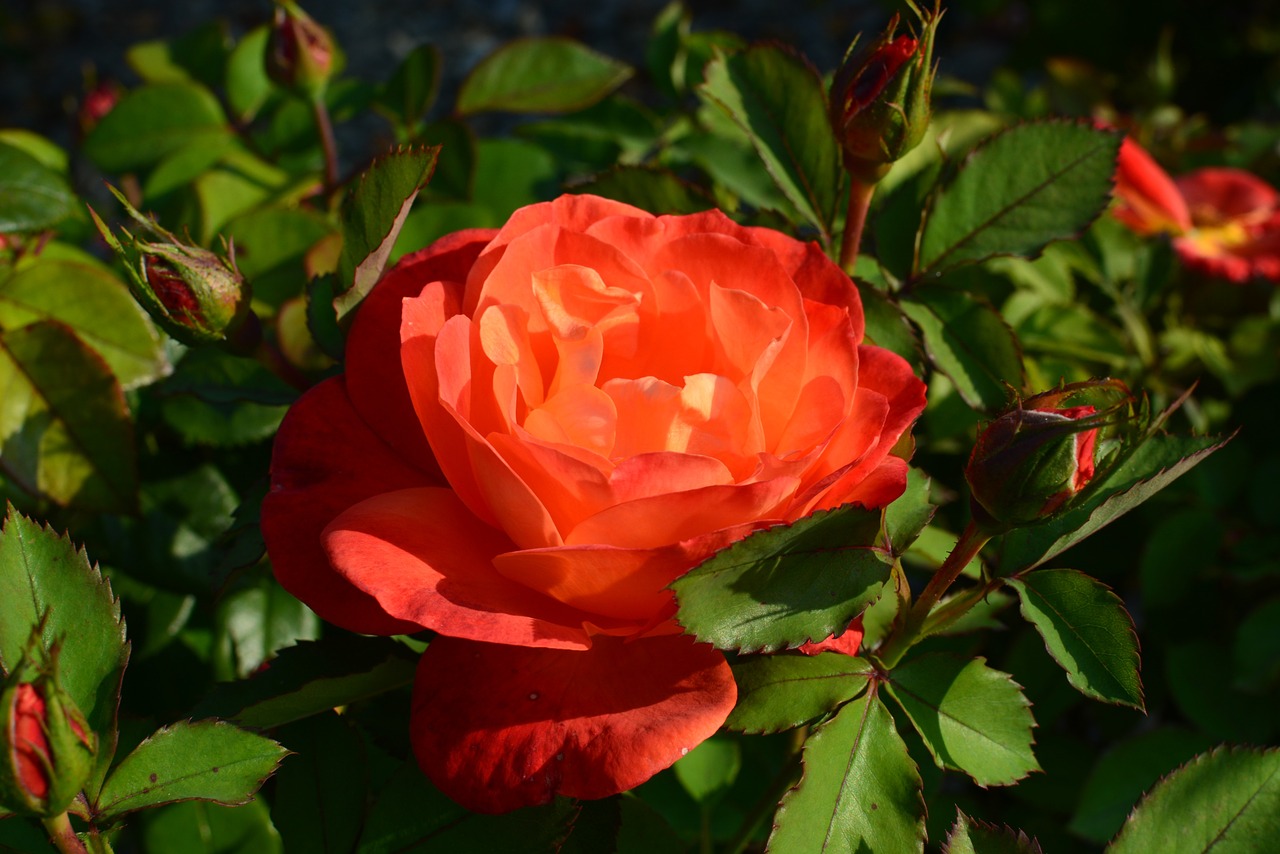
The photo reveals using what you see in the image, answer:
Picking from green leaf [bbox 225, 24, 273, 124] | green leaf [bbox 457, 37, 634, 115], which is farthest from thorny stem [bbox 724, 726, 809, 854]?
green leaf [bbox 225, 24, 273, 124]

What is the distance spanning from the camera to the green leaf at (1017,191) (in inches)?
30.2

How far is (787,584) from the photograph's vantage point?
20.7 inches

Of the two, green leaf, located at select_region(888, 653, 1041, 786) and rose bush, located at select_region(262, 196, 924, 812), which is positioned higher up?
rose bush, located at select_region(262, 196, 924, 812)

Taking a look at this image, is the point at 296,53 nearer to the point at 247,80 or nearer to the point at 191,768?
the point at 247,80

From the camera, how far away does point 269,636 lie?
0.91 m

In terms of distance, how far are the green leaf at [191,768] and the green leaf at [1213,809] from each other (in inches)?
18.5

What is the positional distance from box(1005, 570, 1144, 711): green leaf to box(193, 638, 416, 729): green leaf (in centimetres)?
37

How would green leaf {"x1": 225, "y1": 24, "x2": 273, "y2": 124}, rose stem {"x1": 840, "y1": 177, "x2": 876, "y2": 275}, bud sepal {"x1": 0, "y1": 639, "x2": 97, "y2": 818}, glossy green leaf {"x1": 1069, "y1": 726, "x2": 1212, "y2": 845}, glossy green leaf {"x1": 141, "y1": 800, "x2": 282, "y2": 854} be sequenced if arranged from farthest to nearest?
1. green leaf {"x1": 225, "y1": 24, "x2": 273, "y2": 124}
2. glossy green leaf {"x1": 1069, "y1": 726, "x2": 1212, "y2": 845}
3. glossy green leaf {"x1": 141, "y1": 800, "x2": 282, "y2": 854}
4. rose stem {"x1": 840, "y1": 177, "x2": 876, "y2": 275}
5. bud sepal {"x1": 0, "y1": 639, "x2": 97, "y2": 818}

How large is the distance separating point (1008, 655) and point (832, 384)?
0.68 meters

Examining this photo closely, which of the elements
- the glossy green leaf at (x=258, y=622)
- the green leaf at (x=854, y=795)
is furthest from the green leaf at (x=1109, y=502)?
the glossy green leaf at (x=258, y=622)

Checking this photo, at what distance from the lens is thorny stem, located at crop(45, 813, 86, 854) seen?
484 millimetres

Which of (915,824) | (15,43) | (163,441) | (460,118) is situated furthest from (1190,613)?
(15,43)

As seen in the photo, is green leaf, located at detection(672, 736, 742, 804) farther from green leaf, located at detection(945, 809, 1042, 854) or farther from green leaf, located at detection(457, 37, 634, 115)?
green leaf, located at detection(457, 37, 634, 115)

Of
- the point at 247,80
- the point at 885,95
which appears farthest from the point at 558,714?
the point at 247,80
